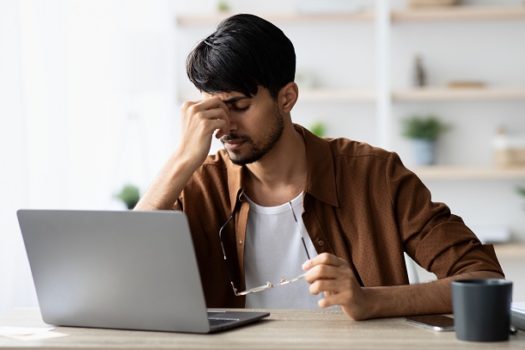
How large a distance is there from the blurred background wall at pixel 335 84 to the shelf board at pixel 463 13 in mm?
30

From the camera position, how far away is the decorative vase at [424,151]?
4.73m

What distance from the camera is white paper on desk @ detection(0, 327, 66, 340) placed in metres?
1.65

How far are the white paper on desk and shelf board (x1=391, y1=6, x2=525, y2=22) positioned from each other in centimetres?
325

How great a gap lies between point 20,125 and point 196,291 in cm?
264

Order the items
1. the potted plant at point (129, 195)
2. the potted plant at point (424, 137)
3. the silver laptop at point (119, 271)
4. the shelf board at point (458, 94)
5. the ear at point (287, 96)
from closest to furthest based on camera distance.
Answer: the silver laptop at point (119, 271)
the ear at point (287, 96)
the potted plant at point (129, 195)
the shelf board at point (458, 94)
the potted plant at point (424, 137)

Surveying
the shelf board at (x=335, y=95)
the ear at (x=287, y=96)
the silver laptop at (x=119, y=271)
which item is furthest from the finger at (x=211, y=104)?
the shelf board at (x=335, y=95)

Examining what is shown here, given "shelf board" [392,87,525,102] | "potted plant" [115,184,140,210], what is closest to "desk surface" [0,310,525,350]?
"potted plant" [115,184,140,210]

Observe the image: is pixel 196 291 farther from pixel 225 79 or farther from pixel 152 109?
pixel 152 109

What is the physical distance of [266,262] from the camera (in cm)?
227

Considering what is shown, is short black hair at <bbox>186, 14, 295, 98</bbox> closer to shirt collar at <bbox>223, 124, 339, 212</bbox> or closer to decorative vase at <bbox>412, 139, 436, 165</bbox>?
shirt collar at <bbox>223, 124, 339, 212</bbox>

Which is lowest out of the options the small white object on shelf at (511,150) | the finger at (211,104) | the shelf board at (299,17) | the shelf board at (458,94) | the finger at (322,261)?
the finger at (322,261)

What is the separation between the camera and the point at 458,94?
183 inches

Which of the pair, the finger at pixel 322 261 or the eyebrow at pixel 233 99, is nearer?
the finger at pixel 322 261

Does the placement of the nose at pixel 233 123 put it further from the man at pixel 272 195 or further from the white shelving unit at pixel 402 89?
the white shelving unit at pixel 402 89
